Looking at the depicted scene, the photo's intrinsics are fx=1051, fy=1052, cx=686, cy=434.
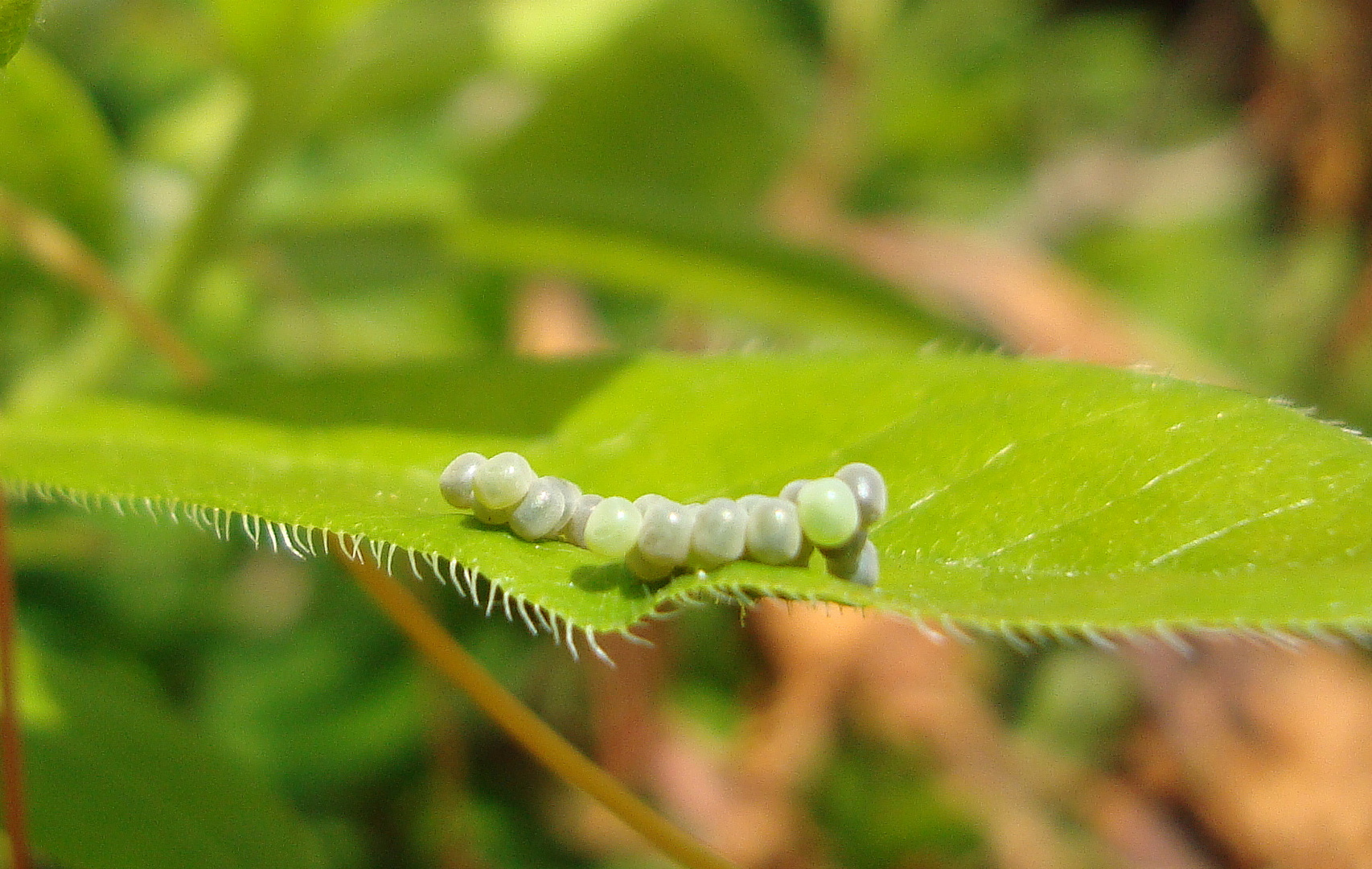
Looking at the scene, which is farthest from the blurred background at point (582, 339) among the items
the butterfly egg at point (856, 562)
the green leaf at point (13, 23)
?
the green leaf at point (13, 23)

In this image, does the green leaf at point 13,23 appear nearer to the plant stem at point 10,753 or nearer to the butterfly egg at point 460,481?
the butterfly egg at point 460,481

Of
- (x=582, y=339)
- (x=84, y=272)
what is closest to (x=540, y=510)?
(x=84, y=272)

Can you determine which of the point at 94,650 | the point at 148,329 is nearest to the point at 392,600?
the point at 148,329

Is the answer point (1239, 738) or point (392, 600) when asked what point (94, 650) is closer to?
point (392, 600)

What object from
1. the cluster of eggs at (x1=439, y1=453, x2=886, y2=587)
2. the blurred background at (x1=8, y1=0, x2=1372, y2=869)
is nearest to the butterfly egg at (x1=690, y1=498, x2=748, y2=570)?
the cluster of eggs at (x1=439, y1=453, x2=886, y2=587)

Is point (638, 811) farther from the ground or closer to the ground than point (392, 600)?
closer to the ground

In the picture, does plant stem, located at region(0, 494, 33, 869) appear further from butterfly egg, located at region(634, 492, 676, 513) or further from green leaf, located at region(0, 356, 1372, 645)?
butterfly egg, located at region(634, 492, 676, 513)
